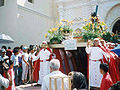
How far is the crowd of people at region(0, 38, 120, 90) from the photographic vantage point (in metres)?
2.46

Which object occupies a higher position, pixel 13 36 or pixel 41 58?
pixel 13 36

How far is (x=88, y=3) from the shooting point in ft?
46.8

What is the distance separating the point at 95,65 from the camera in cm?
510

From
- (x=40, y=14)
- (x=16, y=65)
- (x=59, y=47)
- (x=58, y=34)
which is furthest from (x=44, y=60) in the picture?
(x=40, y=14)

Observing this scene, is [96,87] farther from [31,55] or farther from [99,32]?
[31,55]

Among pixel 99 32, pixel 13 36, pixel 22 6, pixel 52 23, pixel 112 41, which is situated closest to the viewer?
pixel 99 32

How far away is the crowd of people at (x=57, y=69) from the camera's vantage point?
2463 millimetres

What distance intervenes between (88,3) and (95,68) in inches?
408

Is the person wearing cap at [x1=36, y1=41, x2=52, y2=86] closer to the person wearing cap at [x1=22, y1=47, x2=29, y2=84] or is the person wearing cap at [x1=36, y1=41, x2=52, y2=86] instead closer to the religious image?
the religious image

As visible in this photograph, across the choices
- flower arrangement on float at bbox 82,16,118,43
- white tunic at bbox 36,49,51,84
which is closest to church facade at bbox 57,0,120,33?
flower arrangement on float at bbox 82,16,118,43

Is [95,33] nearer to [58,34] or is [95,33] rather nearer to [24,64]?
[58,34]

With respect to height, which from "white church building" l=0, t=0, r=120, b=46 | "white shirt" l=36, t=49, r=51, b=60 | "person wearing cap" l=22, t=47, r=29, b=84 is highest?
"white church building" l=0, t=0, r=120, b=46

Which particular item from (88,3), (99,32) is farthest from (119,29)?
(99,32)

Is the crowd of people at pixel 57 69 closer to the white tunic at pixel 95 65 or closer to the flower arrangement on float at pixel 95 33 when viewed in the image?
the white tunic at pixel 95 65
